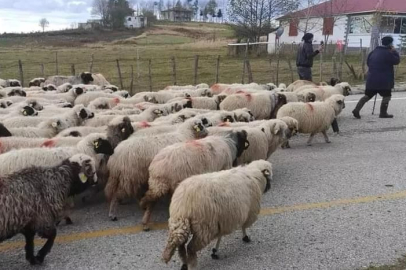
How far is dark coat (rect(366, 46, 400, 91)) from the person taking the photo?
43.9ft

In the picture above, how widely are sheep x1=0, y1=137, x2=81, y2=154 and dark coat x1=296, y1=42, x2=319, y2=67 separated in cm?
972

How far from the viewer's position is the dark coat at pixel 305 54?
48.6ft

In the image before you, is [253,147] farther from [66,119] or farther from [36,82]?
[36,82]

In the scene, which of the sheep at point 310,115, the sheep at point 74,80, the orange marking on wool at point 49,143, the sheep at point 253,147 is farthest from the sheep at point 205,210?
the sheep at point 74,80

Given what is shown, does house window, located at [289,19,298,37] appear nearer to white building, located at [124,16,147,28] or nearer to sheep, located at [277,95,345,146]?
sheep, located at [277,95,345,146]

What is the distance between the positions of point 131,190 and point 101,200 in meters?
0.96

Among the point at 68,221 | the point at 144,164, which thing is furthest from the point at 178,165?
the point at 68,221

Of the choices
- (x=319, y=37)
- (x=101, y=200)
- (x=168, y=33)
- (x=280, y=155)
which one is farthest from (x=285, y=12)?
(x=101, y=200)

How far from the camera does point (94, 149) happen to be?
657 centimetres

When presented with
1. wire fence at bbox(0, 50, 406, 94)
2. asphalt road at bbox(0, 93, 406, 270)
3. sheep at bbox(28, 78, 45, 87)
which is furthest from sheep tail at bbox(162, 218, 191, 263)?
wire fence at bbox(0, 50, 406, 94)

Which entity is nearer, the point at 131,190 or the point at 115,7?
the point at 131,190

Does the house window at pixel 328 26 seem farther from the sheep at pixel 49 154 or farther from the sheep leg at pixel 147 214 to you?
the sheep leg at pixel 147 214

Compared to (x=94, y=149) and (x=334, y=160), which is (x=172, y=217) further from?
(x=334, y=160)

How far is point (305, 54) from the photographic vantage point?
1500 cm
